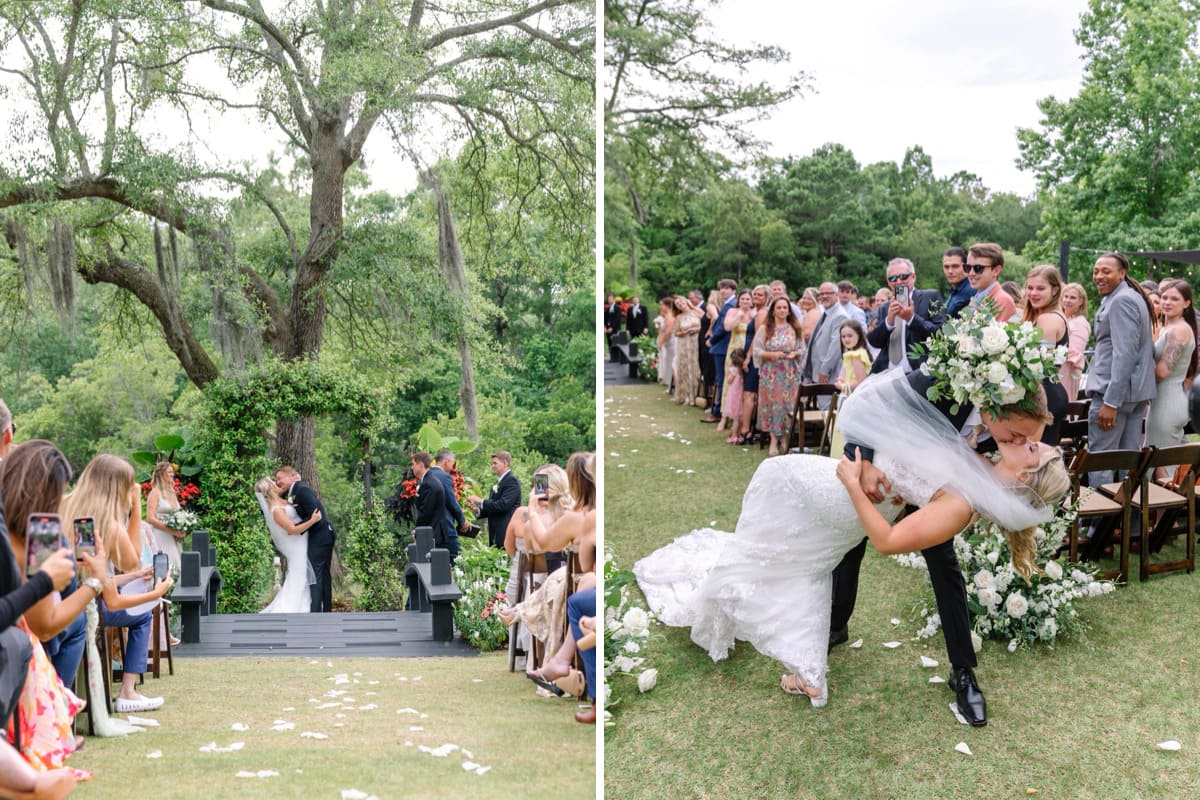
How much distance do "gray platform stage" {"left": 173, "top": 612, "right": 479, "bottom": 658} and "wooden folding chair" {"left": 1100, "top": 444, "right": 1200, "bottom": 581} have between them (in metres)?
3.81

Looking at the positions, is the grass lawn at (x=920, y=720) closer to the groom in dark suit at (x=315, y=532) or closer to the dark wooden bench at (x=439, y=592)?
the dark wooden bench at (x=439, y=592)

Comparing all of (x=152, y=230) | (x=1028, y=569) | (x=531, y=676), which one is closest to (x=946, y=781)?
(x=1028, y=569)

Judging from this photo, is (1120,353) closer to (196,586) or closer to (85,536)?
(196,586)

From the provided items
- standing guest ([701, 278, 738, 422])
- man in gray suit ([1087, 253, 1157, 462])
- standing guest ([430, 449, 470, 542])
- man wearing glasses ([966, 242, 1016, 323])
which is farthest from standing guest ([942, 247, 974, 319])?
standing guest ([701, 278, 738, 422])

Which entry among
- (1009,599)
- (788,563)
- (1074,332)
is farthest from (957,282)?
(788,563)

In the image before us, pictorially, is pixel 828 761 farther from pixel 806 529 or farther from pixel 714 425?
pixel 714 425

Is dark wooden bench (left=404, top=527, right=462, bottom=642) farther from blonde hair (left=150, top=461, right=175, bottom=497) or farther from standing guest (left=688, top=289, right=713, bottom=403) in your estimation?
standing guest (left=688, top=289, right=713, bottom=403)

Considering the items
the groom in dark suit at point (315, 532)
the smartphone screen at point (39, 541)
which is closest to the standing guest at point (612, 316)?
the groom in dark suit at point (315, 532)

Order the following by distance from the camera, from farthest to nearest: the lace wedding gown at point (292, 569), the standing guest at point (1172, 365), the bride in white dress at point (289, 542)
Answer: the standing guest at point (1172, 365), the bride in white dress at point (289, 542), the lace wedding gown at point (292, 569)

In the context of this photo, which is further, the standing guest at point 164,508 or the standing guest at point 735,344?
the standing guest at point 735,344

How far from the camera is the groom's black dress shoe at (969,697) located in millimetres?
3797

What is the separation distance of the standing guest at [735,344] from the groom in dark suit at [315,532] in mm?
4244

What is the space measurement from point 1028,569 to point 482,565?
10.6ft

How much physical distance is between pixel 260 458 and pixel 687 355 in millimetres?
7785
